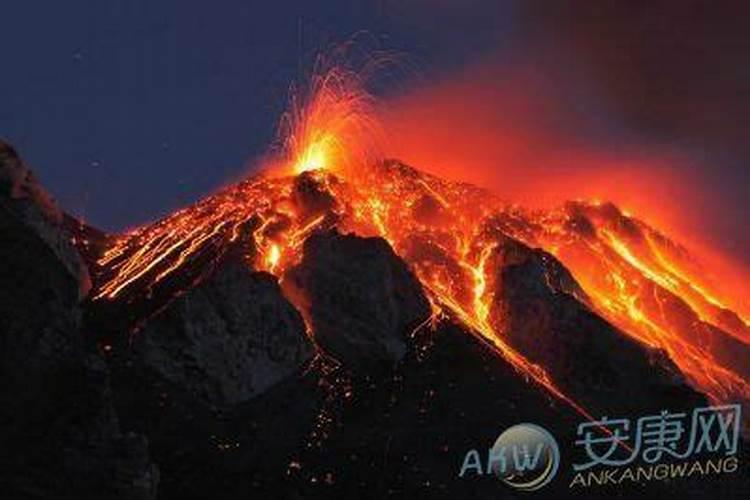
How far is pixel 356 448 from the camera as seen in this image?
7331cm

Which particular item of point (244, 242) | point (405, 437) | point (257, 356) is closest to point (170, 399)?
point (257, 356)

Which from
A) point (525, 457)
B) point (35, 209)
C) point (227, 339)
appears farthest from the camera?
point (35, 209)

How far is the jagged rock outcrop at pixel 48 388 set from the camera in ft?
203

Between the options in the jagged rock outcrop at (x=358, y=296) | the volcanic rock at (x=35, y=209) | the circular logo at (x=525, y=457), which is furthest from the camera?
the jagged rock outcrop at (x=358, y=296)

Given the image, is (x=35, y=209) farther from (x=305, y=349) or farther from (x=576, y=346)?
(x=576, y=346)

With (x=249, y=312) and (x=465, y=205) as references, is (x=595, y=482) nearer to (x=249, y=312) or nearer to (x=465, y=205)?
(x=249, y=312)

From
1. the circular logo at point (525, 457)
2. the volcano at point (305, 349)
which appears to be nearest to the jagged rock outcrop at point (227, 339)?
the volcano at point (305, 349)

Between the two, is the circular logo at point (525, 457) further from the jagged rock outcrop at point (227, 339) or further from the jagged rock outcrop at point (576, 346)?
the jagged rock outcrop at point (227, 339)

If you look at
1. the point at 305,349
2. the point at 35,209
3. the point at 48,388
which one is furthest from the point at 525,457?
the point at 35,209

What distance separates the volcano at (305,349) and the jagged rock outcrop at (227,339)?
15 cm

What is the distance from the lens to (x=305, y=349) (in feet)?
273

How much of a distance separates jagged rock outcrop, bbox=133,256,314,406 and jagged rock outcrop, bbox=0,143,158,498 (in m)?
5.55

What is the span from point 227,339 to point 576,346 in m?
30.9

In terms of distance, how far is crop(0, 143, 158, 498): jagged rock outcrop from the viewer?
203ft
